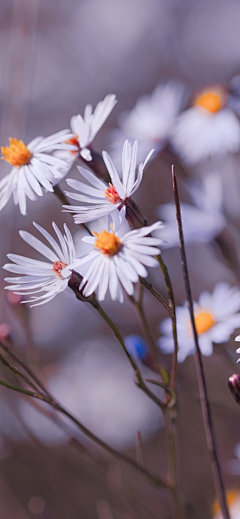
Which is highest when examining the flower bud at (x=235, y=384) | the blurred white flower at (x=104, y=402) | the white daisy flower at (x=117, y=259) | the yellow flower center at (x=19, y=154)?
the yellow flower center at (x=19, y=154)

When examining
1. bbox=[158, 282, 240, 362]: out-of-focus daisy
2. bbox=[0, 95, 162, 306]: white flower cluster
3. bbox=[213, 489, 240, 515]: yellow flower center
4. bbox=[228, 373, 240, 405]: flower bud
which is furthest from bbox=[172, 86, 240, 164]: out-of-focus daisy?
bbox=[213, 489, 240, 515]: yellow flower center

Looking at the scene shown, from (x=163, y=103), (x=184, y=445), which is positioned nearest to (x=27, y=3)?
(x=163, y=103)

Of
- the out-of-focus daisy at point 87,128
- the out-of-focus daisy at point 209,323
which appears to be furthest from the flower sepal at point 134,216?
the out-of-focus daisy at point 209,323

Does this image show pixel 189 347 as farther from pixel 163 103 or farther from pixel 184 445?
pixel 184 445

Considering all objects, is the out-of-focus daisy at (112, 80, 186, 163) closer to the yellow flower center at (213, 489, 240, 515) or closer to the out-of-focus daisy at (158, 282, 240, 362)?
the out-of-focus daisy at (158, 282, 240, 362)

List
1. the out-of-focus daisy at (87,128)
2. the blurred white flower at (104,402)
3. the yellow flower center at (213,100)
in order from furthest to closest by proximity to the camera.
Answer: the blurred white flower at (104,402) < the yellow flower center at (213,100) < the out-of-focus daisy at (87,128)

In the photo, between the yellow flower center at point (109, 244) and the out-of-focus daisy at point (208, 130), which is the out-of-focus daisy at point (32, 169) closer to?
the yellow flower center at point (109, 244)
